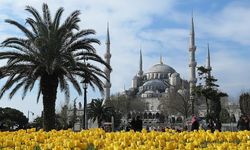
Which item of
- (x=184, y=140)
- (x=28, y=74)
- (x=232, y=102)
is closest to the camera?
(x=184, y=140)

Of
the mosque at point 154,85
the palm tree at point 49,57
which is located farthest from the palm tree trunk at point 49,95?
the mosque at point 154,85

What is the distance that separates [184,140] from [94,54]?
1282 centimetres

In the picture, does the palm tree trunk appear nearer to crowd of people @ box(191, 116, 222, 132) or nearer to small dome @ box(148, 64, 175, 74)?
crowd of people @ box(191, 116, 222, 132)

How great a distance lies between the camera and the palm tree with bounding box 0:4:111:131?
1720cm

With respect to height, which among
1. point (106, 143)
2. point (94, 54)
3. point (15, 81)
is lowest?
point (106, 143)

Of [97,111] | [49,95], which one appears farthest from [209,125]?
[97,111]

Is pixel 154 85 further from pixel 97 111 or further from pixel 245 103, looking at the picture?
pixel 97 111

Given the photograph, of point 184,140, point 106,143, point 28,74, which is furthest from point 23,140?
point 28,74

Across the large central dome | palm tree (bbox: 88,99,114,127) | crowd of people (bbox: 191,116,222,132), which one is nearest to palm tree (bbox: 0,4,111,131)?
crowd of people (bbox: 191,116,222,132)

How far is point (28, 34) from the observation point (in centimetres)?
1773

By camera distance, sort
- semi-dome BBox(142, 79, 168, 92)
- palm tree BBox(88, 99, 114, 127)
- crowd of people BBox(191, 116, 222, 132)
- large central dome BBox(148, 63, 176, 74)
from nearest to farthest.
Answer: crowd of people BBox(191, 116, 222, 132)
palm tree BBox(88, 99, 114, 127)
semi-dome BBox(142, 79, 168, 92)
large central dome BBox(148, 63, 176, 74)

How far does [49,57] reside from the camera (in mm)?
17344

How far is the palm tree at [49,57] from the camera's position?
56.4 feet

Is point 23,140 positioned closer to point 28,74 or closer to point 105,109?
point 28,74
